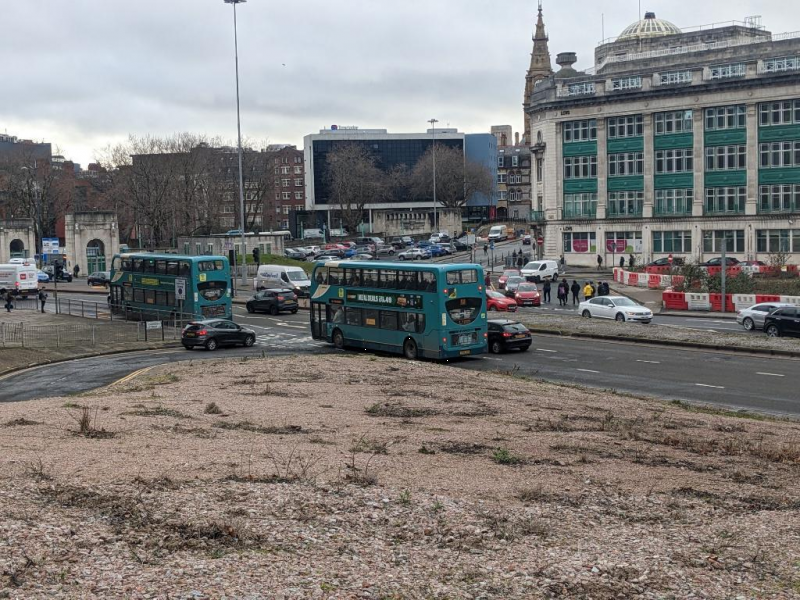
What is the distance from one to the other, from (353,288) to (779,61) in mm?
53848

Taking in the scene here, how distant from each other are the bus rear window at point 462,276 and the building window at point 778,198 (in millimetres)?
51567

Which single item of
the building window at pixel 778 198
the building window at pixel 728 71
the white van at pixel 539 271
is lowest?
the white van at pixel 539 271

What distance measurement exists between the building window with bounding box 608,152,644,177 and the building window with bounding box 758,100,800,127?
10.7m

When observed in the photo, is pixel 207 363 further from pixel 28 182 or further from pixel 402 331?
pixel 28 182

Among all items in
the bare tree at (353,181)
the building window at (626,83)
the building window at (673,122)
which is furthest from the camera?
the bare tree at (353,181)

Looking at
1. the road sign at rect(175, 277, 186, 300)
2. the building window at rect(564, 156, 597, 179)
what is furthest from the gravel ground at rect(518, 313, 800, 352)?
the building window at rect(564, 156, 597, 179)

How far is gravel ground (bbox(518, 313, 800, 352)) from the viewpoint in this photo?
125 ft

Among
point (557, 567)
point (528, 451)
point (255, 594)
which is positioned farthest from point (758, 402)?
point (255, 594)

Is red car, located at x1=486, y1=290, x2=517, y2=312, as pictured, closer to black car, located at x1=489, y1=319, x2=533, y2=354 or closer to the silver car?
the silver car

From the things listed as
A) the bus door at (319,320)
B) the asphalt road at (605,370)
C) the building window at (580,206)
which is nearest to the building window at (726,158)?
the building window at (580,206)

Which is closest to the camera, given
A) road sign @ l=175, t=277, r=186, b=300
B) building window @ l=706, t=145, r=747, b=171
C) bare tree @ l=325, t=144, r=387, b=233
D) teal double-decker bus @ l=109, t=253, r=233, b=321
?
teal double-decker bus @ l=109, t=253, r=233, b=321

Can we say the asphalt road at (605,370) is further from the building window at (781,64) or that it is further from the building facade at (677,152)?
the building window at (781,64)

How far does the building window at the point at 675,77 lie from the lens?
82750 mm

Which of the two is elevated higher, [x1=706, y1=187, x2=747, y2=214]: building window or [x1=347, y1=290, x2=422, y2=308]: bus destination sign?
[x1=706, y1=187, x2=747, y2=214]: building window
